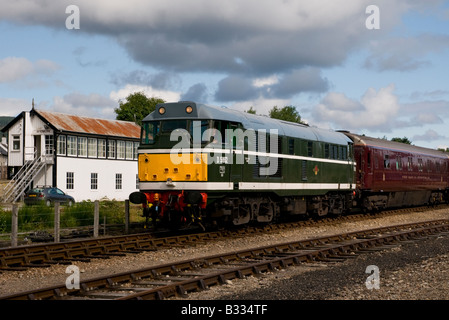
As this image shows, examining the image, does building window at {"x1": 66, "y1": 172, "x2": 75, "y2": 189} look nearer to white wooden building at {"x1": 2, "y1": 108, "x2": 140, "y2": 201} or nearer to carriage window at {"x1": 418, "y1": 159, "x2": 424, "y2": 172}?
white wooden building at {"x1": 2, "y1": 108, "x2": 140, "y2": 201}

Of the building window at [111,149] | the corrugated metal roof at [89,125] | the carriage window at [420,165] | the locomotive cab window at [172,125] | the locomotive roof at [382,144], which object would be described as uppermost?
the corrugated metal roof at [89,125]

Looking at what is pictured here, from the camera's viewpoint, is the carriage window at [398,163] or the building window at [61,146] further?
the building window at [61,146]

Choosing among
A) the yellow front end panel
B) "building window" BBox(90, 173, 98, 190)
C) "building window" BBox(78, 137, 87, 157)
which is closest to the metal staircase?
"building window" BBox(78, 137, 87, 157)

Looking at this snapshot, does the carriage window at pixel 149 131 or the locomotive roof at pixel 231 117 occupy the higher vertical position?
the locomotive roof at pixel 231 117

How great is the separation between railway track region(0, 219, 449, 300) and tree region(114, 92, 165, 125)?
266 feet

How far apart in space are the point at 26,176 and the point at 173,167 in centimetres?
2872

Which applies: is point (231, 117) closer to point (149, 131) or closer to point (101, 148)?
point (149, 131)

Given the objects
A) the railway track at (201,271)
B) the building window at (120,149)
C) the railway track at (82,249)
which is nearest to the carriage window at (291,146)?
the railway track at (82,249)

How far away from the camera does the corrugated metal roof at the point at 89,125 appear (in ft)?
144

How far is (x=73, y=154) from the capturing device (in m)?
44.1

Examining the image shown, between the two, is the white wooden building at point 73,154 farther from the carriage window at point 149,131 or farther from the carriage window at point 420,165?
the carriage window at point 149,131

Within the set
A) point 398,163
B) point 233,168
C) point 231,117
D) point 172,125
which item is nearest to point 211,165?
point 233,168

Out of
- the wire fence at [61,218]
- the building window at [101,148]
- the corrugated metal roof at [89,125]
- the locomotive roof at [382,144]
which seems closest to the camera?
the wire fence at [61,218]

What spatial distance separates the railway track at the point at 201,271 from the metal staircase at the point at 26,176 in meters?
29.8
